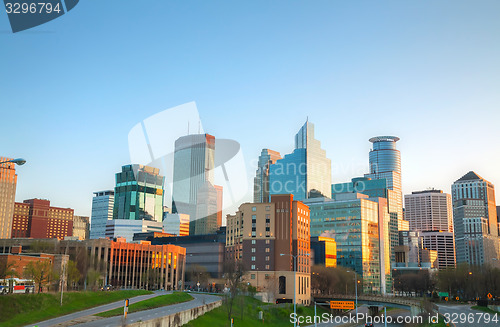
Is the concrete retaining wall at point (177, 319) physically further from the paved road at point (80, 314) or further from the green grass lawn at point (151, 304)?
the paved road at point (80, 314)

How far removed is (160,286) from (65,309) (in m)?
123

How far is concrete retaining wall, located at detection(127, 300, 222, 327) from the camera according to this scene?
175ft

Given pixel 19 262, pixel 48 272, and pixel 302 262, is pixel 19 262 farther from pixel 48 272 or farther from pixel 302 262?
pixel 302 262

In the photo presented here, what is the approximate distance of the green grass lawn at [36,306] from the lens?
52625 millimetres

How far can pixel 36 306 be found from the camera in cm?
5778

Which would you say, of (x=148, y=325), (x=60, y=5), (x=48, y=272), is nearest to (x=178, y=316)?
(x=148, y=325)

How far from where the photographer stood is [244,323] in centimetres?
9150

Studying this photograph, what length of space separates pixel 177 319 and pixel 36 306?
55.8 ft

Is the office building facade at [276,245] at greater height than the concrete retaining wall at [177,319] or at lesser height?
greater

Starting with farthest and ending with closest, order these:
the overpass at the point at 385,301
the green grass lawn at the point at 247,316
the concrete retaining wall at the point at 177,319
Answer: the overpass at the point at 385,301 < the green grass lawn at the point at 247,316 < the concrete retaining wall at the point at 177,319

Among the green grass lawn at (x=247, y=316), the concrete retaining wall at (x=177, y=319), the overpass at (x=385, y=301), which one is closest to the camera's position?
the concrete retaining wall at (x=177, y=319)

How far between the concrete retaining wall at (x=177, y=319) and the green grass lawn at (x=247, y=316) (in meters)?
0.73

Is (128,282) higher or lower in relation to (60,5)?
lower

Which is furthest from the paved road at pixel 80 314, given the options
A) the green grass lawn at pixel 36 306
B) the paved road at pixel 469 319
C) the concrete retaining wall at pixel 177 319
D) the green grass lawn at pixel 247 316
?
the paved road at pixel 469 319
